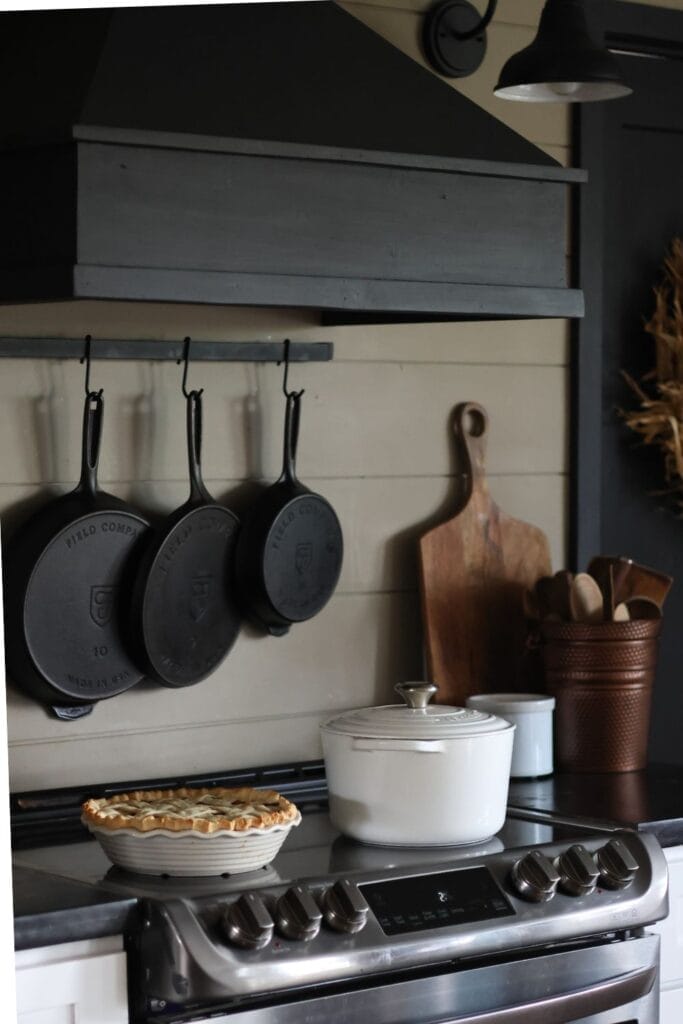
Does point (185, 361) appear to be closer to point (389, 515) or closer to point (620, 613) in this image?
point (389, 515)

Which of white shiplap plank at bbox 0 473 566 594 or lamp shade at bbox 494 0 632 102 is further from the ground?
lamp shade at bbox 494 0 632 102

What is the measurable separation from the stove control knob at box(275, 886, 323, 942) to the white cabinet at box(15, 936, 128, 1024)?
0.61ft

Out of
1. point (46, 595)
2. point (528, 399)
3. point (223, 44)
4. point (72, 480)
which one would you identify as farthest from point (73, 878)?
point (528, 399)

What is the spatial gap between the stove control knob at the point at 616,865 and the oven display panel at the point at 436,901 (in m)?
0.17

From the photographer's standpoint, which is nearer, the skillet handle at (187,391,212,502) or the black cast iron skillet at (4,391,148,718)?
the black cast iron skillet at (4,391,148,718)

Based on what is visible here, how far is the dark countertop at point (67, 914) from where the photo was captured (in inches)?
69.3

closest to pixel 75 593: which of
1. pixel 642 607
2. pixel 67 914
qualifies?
pixel 67 914

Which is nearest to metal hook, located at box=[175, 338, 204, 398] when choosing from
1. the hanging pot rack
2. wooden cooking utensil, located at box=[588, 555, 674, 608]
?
the hanging pot rack

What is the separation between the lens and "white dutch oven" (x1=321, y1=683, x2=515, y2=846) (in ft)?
6.95

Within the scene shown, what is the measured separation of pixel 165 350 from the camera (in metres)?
2.42

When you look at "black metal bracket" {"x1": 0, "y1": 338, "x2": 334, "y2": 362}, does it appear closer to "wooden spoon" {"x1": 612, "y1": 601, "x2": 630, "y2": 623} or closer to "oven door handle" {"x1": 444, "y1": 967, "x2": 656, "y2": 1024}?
"wooden spoon" {"x1": 612, "y1": 601, "x2": 630, "y2": 623}

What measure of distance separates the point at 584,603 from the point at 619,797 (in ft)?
1.15

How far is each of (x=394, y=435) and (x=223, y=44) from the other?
82cm

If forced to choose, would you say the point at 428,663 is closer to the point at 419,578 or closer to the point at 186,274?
the point at 419,578
